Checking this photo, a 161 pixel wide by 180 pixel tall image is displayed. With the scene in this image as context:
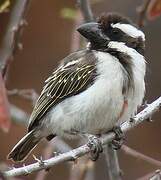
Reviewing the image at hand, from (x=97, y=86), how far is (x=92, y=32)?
374 mm

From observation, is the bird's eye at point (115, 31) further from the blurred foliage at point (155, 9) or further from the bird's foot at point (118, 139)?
the bird's foot at point (118, 139)

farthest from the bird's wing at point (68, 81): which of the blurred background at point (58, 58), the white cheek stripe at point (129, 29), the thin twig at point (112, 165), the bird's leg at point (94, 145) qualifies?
the blurred background at point (58, 58)

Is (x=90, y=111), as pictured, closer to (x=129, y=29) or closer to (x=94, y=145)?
(x=94, y=145)

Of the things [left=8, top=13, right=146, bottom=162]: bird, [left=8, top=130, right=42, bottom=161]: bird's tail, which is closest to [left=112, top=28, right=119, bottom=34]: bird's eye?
[left=8, top=13, right=146, bottom=162]: bird

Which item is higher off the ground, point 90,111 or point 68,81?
point 68,81

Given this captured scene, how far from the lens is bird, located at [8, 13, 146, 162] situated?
19.3ft

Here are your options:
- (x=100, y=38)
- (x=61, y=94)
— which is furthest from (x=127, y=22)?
(x=61, y=94)

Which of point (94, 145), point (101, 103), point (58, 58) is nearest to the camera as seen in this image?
point (94, 145)

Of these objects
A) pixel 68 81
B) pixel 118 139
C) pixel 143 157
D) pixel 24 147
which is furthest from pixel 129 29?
pixel 24 147

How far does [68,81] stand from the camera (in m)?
6.10

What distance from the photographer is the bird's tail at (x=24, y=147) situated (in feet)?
20.3

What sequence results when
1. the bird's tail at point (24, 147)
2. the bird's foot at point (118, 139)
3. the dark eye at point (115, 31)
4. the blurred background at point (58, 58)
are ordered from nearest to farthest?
the bird's foot at point (118, 139)
the dark eye at point (115, 31)
the bird's tail at point (24, 147)
the blurred background at point (58, 58)

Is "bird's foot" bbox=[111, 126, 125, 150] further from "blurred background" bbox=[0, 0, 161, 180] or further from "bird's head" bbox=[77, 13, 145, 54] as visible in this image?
"blurred background" bbox=[0, 0, 161, 180]

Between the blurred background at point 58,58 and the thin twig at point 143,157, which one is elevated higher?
the thin twig at point 143,157
